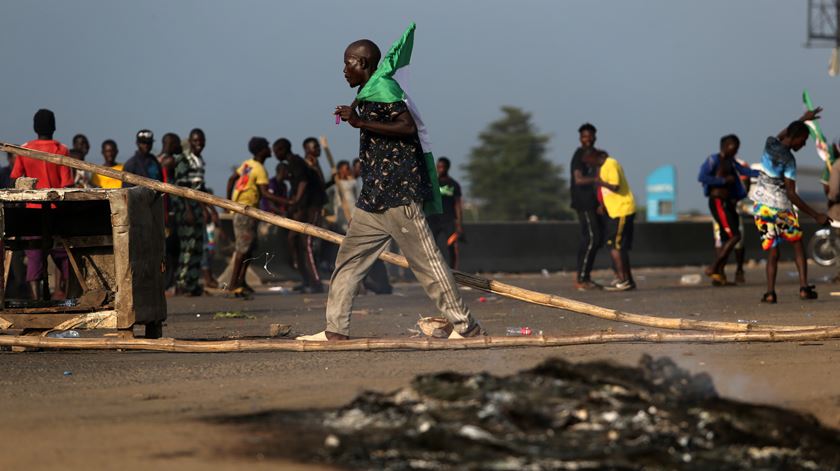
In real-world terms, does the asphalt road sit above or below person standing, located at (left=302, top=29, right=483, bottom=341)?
below

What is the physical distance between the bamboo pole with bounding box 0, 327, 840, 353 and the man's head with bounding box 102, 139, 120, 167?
8109 millimetres

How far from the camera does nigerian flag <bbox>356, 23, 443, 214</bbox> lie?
8.61 metres

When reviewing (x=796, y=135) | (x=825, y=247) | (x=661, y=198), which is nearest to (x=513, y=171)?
(x=661, y=198)

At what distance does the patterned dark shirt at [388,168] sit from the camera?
342 inches

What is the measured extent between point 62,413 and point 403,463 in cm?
216

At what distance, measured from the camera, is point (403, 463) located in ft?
15.8

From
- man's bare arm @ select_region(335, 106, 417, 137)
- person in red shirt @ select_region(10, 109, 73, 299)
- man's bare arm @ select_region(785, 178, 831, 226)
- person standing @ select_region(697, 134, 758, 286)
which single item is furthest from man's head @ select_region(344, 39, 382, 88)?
person standing @ select_region(697, 134, 758, 286)

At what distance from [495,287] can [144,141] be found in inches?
→ 307

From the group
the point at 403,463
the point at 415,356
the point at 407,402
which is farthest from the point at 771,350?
the point at 403,463

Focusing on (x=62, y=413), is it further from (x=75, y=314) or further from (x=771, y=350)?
(x=771, y=350)

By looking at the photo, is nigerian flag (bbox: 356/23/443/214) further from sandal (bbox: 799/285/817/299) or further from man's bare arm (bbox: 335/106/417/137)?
sandal (bbox: 799/285/817/299)

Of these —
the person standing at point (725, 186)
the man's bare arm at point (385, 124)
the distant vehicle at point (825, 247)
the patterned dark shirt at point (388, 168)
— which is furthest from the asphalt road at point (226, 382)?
the distant vehicle at point (825, 247)

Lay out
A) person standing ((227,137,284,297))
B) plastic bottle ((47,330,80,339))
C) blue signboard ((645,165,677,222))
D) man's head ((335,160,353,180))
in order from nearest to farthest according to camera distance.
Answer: plastic bottle ((47,330,80,339))
person standing ((227,137,284,297))
man's head ((335,160,353,180))
blue signboard ((645,165,677,222))

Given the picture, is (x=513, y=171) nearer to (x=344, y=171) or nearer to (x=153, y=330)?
(x=344, y=171)
